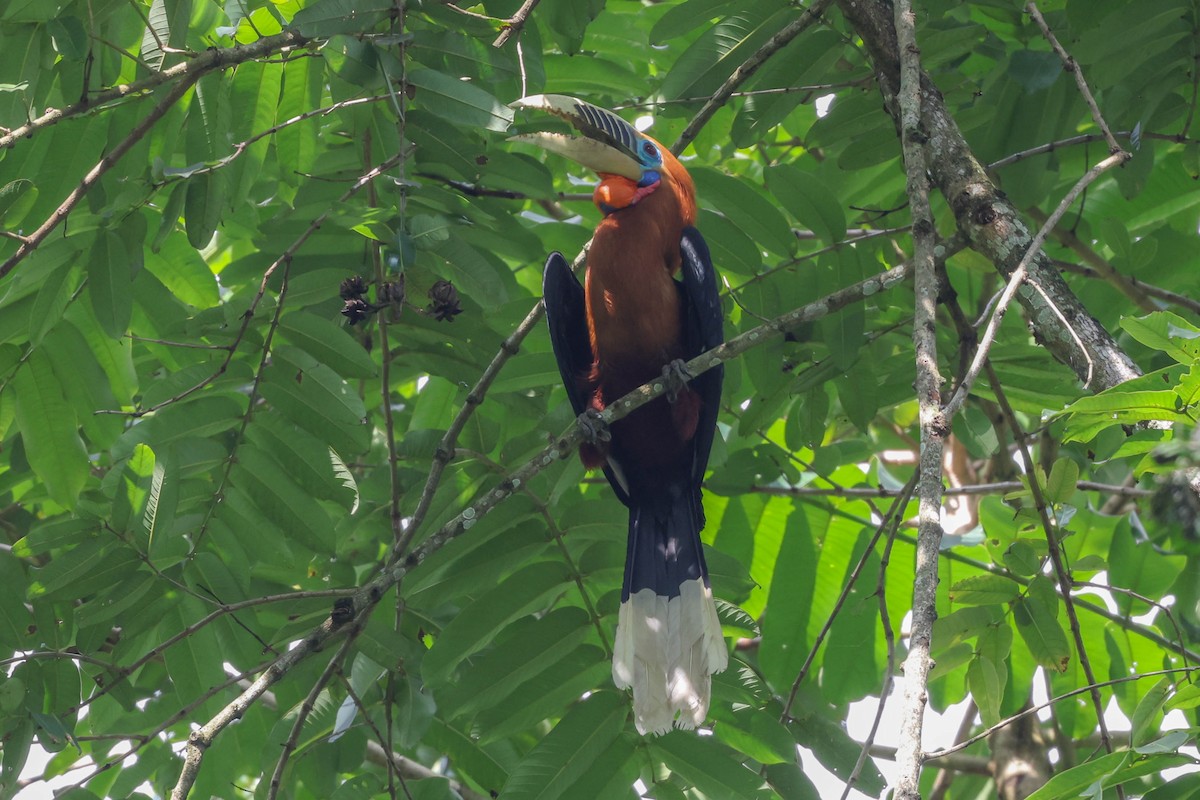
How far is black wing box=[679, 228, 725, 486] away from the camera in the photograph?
3.79 m

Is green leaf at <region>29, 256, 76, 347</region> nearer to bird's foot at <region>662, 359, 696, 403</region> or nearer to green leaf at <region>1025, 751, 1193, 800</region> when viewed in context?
bird's foot at <region>662, 359, 696, 403</region>

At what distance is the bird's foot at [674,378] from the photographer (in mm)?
3691

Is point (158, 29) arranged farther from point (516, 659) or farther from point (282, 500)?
point (516, 659)

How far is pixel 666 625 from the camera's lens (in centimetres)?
339

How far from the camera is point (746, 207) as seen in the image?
3832 millimetres

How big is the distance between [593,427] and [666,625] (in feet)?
2.09

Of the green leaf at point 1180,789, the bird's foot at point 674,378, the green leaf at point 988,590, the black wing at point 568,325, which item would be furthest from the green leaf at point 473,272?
the green leaf at point 1180,789

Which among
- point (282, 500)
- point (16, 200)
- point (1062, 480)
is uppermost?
point (16, 200)

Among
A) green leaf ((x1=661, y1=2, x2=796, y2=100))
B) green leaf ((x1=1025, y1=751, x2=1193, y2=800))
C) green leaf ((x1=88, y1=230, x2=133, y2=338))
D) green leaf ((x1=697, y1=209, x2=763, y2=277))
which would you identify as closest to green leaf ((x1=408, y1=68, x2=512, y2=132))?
green leaf ((x1=661, y1=2, x2=796, y2=100))

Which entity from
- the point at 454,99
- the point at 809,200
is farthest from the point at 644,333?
the point at 454,99

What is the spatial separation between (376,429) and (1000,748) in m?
3.01

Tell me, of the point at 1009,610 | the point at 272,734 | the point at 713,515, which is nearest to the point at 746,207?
the point at 713,515

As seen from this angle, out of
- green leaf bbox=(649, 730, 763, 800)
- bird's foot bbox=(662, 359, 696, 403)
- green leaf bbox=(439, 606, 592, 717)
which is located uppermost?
bird's foot bbox=(662, 359, 696, 403)

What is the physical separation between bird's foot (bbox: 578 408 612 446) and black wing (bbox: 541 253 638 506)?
8.9 inches
